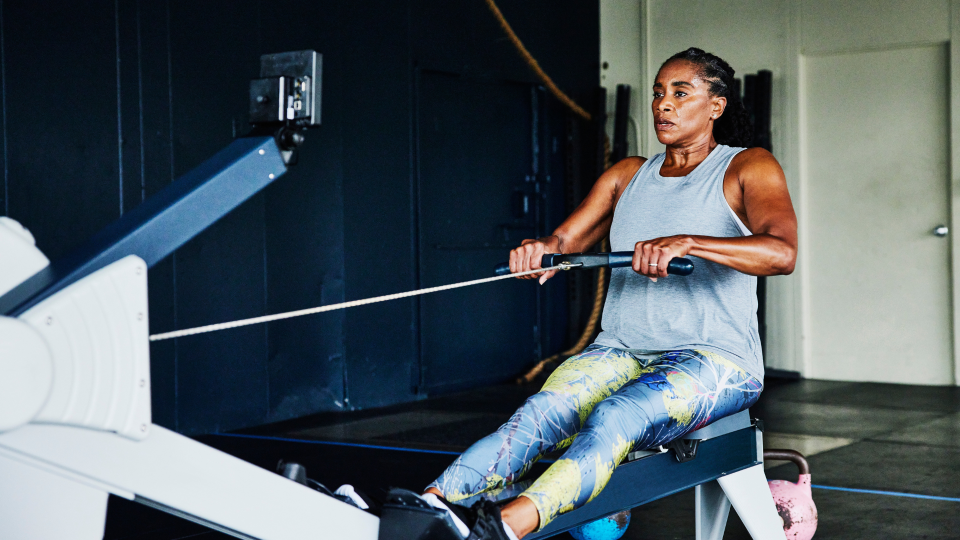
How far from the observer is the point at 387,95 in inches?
199

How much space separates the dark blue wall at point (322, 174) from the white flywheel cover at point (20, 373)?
2713 mm

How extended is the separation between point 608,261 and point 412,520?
2.17 ft

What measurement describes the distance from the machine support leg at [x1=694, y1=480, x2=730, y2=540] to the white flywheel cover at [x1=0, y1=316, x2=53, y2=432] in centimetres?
158

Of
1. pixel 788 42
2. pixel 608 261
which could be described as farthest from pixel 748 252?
pixel 788 42

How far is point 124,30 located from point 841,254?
4.24 m

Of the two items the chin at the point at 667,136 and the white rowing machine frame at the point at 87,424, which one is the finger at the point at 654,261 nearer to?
the chin at the point at 667,136

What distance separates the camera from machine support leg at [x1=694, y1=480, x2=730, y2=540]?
2.27m

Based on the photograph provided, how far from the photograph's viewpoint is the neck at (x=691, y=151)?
2.25 m

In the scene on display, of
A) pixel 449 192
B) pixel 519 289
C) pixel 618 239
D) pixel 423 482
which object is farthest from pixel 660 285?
pixel 519 289

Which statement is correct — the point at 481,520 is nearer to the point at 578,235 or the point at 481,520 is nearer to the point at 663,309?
the point at 663,309

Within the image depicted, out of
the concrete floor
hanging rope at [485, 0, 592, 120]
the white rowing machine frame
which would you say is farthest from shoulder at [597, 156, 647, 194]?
hanging rope at [485, 0, 592, 120]

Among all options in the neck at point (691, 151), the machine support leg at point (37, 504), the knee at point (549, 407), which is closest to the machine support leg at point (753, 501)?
the knee at point (549, 407)

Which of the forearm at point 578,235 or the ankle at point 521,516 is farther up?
the forearm at point 578,235

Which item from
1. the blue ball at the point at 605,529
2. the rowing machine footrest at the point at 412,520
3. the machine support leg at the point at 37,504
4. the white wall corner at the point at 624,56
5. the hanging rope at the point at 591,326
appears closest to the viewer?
the machine support leg at the point at 37,504
